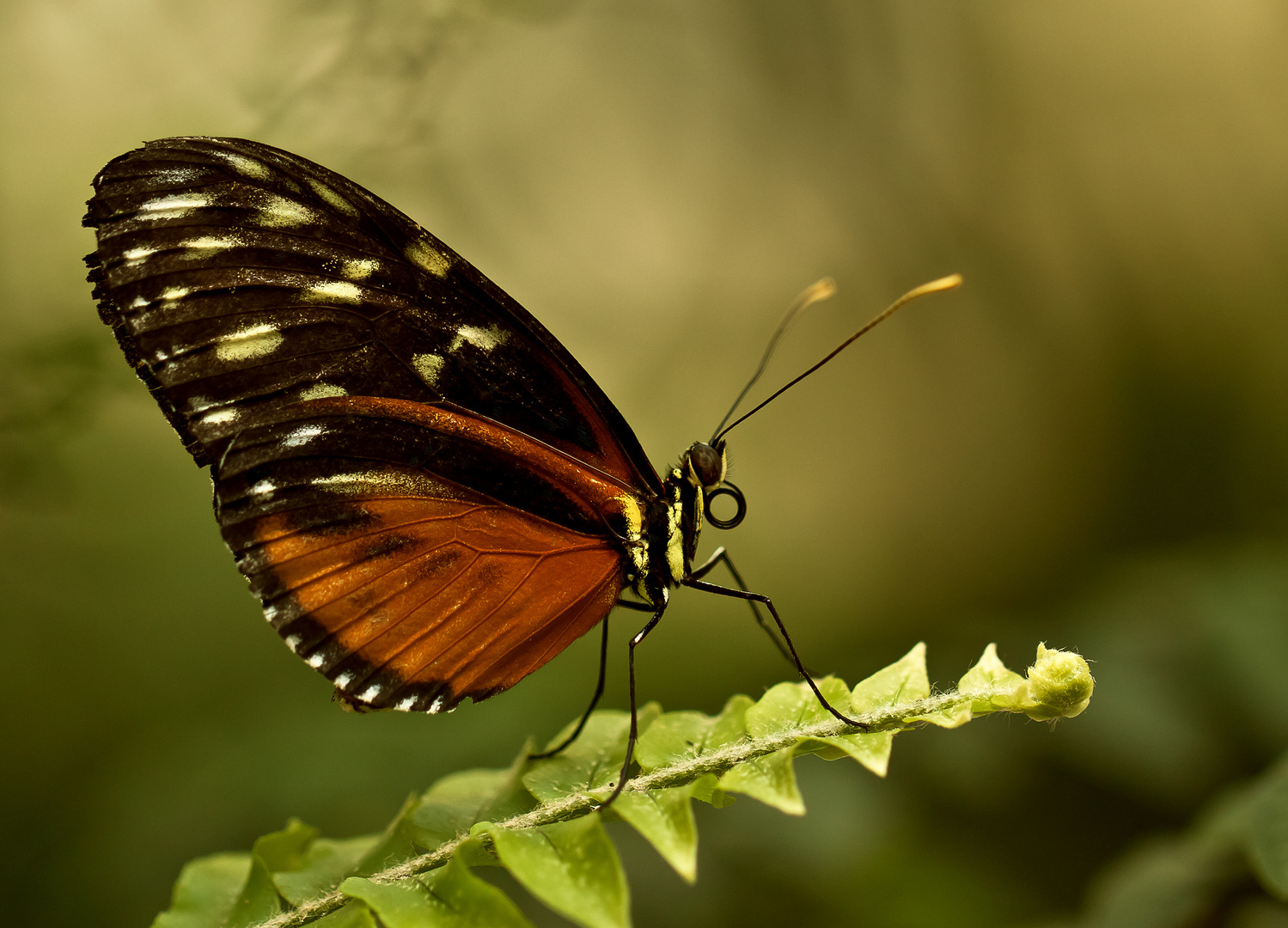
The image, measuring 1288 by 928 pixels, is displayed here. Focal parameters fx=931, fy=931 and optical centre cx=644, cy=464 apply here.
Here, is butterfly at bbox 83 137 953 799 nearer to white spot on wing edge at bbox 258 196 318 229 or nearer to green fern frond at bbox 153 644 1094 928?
white spot on wing edge at bbox 258 196 318 229

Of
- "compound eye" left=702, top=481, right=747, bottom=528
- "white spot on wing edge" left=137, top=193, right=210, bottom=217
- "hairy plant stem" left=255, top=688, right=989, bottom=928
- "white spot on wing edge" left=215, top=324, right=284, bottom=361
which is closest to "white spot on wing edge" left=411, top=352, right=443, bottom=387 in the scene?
"white spot on wing edge" left=215, top=324, right=284, bottom=361

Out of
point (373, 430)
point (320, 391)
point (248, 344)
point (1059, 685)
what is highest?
point (248, 344)

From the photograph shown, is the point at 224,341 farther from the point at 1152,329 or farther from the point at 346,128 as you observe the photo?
the point at 1152,329

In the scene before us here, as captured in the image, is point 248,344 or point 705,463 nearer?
point 248,344

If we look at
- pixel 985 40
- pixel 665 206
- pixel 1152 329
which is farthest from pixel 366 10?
pixel 1152 329

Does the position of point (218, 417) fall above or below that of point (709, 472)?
above

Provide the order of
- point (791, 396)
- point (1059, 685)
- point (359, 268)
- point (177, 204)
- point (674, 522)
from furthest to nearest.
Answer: point (791, 396) → point (674, 522) → point (359, 268) → point (177, 204) → point (1059, 685)

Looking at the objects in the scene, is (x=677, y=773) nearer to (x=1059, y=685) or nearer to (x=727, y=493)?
(x=1059, y=685)

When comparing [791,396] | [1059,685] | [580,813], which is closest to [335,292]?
[580,813]
